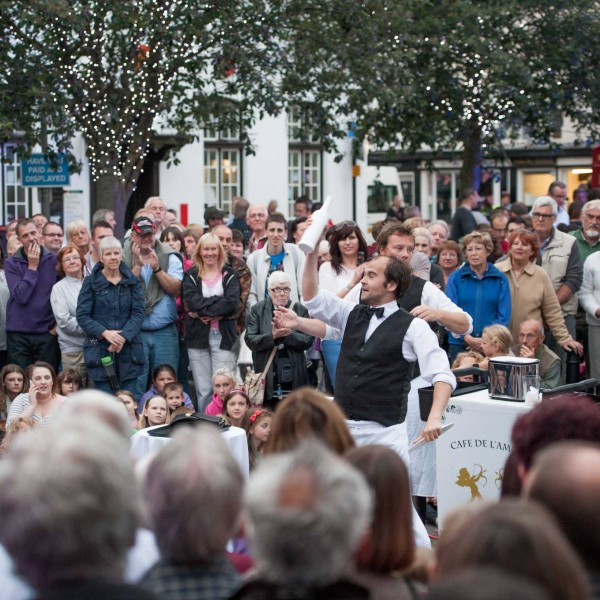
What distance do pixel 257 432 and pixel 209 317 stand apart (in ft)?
6.54

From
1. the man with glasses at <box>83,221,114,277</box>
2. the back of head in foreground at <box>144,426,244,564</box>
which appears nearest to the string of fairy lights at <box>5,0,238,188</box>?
the man with glasses at <box>83,221,114,277</box>

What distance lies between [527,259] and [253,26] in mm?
6326

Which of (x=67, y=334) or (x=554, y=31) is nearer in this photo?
(x=67, y=334)

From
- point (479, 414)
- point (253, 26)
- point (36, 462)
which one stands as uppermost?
point (253, 26)

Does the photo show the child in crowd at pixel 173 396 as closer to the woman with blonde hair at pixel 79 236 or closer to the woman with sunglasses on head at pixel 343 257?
the woman with sunglasses on head at pixel 343 257

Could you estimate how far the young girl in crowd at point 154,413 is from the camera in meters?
8.51

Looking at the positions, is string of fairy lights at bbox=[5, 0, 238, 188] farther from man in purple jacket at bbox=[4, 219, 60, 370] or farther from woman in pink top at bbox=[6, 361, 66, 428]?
woman in pink top at bbox=[6, 361, 66, 428]

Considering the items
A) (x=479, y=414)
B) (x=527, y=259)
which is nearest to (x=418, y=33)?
(x=527, y=259)

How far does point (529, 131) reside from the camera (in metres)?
19.8

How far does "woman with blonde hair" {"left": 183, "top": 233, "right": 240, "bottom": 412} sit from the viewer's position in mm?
9938

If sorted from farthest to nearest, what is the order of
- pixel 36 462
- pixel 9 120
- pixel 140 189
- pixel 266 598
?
pixel 140 189 → pixel 9 120 → pixel 266 598 → pixel 36 462

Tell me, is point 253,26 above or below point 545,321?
above

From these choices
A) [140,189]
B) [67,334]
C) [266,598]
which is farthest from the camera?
[140,189]

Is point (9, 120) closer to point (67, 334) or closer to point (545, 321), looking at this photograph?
point (67, 334)
